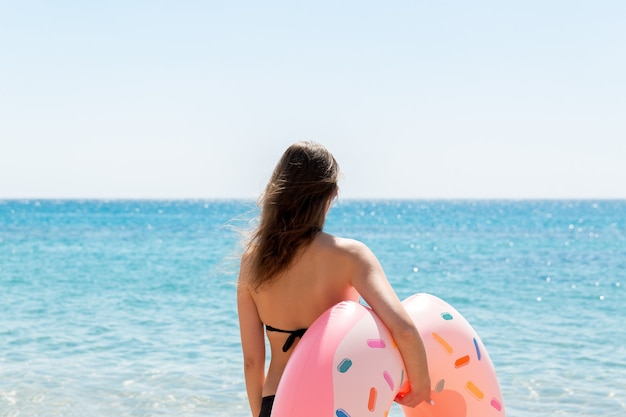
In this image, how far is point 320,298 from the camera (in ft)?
8.46

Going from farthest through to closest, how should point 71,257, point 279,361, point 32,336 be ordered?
point 71,257 → point 32,336 → point 279,361

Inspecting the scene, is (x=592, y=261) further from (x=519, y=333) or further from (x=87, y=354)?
(x=87, y=354)

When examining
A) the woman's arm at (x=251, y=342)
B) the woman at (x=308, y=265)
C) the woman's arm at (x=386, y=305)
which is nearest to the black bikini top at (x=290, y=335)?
the woman at (x=308, y=265)

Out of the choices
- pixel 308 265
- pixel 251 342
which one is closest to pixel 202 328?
pixel 251 342

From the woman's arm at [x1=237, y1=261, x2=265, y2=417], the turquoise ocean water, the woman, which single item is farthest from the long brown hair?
the turquoise ocean water

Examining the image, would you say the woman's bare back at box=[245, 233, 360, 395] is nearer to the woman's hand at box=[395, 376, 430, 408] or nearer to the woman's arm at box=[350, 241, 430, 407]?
the woman's arm at box=[350, 241, 430, 407]

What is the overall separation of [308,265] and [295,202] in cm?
20

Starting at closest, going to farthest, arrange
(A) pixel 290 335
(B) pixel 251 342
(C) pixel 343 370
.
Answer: (C) pixel 343 370 < (A) pixel 290 335 < (B) pixel 251 342

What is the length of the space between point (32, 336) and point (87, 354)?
3.95 feet

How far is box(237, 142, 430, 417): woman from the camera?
251 cm

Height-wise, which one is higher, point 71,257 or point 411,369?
point 411,369

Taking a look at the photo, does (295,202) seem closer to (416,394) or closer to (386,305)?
(386,305)

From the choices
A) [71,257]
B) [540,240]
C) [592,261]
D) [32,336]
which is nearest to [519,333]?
[32,336]

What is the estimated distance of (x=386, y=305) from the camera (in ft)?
8.25
